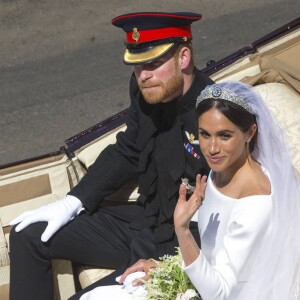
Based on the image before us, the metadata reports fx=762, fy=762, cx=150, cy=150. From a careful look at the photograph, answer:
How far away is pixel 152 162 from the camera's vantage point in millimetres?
3596

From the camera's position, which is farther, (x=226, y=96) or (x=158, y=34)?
(x=158, y=34)

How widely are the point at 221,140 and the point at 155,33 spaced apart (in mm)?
795

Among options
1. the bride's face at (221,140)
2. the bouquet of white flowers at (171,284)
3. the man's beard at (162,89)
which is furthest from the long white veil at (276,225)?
the man's beard at (162,89)

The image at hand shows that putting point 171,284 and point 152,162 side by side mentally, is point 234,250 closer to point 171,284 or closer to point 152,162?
point 171,284

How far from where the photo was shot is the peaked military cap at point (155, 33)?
130 inches

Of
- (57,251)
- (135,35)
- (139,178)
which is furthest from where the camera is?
(139,178)

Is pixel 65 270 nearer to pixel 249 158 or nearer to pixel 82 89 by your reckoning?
pixel 249 158

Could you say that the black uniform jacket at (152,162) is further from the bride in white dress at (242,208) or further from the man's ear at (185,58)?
the bride in white dress at (242,208)

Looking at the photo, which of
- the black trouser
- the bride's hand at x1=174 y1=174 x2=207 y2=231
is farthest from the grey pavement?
Answer: the bride's hand at x1=174 y1=174 x2=207 y2=231

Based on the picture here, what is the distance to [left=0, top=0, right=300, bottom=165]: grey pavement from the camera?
6031mm

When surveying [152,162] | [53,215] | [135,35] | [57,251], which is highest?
[135,35]

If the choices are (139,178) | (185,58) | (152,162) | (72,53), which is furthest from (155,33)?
(72,53)

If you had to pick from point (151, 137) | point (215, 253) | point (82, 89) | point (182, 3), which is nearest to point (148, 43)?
point (151, 137)

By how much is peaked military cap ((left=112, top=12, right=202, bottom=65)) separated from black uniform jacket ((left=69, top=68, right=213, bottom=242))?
197 mm
